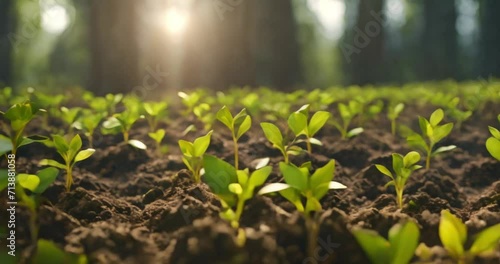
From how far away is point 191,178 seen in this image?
7.73 ft

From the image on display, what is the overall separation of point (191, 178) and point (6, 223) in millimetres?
979

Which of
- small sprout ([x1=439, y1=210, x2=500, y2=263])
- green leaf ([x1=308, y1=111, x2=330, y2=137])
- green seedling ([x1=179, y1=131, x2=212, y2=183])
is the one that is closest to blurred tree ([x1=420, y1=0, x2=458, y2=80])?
green leaf ([x1=308, y1=111, x2=330, y2=137])

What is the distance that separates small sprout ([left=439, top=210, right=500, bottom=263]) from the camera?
119cm

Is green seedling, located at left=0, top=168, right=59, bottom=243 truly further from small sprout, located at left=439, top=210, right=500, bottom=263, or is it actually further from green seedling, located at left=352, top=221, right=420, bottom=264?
small sprout, located at left=439, top=210, right=500, bottom=263

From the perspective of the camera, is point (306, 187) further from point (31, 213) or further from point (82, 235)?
point (31, 213)

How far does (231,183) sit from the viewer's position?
1.68 m

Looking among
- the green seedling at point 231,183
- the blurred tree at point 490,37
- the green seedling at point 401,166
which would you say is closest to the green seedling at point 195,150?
the green seedling at point 231,183

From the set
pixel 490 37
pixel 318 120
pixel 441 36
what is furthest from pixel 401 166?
pixel 441 36

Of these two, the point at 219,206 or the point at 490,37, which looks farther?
the point at 490,37

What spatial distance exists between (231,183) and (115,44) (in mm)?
8061

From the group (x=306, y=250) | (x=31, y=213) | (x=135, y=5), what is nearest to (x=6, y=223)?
(x=31, y=213)

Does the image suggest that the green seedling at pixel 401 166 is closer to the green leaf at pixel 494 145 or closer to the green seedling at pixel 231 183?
the green leaf at pixel 494 145

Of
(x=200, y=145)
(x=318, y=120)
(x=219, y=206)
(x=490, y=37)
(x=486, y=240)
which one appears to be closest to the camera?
(x=486, y=240)

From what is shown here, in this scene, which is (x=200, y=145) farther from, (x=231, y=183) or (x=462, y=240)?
(x=462, y=240)
